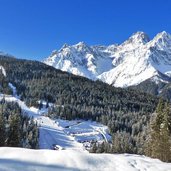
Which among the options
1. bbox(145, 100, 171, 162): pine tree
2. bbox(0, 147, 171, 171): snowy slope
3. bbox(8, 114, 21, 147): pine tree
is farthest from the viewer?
bbox(8, 114, 21, 147): pine tree

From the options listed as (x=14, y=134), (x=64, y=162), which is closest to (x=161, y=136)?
(x=14, y=134)

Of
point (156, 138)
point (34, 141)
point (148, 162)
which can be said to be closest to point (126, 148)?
point (34, 141)

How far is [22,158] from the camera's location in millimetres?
22281

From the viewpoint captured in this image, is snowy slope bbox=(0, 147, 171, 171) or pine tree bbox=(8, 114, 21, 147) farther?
pine tree bbox=(8, 114, 21, 147)

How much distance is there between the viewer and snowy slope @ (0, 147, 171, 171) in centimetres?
2111

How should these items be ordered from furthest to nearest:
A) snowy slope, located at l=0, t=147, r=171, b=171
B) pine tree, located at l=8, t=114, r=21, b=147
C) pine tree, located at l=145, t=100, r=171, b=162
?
pine tree, located at l=8, t=114, r=21, b=147 → pine tree, located at l=145, t=100, r=171, b=162 → snowy slope, located at l=0, t=147, r=171, b=171

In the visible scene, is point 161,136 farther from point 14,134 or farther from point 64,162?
point 64,162

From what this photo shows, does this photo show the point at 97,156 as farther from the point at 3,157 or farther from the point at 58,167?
the point at 3,157

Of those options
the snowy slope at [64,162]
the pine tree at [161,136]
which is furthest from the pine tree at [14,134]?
the snowy slope at [64,162]

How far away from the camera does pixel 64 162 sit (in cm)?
2253

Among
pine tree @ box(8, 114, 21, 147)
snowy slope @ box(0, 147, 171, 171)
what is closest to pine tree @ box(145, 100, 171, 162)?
pine tree @ box(8, 114, 21, 147)

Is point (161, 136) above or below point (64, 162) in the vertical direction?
above

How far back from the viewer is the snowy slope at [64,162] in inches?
831

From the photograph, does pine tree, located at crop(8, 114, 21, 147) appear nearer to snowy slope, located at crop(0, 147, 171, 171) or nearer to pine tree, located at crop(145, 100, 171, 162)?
pine tree, located at crop(145, 100, 171, 162)
